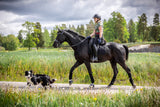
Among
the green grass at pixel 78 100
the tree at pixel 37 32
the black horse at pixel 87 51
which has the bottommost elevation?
the green grass at pixel 78 100

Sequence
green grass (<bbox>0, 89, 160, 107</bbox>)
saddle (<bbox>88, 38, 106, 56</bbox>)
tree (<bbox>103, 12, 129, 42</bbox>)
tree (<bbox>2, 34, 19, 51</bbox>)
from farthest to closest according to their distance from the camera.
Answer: tree (<bbox>103, 12, 129, 42</bbox>), tree (<bbox>2, 34, 19, 51</bbox>), saddle (<bbox>88, 38, 106, 56</bbox>), green grass (<bbox>0, 89, 160, 107</bbox>)

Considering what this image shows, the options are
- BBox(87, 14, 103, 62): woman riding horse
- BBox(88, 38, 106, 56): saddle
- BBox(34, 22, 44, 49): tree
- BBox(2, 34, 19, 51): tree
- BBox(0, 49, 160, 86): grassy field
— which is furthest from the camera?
BBox(34, 22, 44, 49): tree

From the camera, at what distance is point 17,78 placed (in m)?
7.46

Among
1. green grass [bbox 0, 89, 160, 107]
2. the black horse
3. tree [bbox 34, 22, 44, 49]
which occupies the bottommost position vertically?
green grass [bbox 0, 89, 160, 107]

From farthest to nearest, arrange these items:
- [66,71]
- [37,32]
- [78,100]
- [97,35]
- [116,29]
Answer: [116,29]
[37,32]
[66,71]
[97,35]
[78,100]

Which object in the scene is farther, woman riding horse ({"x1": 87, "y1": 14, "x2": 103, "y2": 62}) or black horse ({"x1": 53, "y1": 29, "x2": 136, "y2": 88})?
black horse ({"x1": 53, "y1": 29, "x2": 136, "y2": 88})

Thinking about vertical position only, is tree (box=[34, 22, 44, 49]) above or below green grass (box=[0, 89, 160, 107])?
above

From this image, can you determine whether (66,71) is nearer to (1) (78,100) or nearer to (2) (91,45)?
(2) (91,45)

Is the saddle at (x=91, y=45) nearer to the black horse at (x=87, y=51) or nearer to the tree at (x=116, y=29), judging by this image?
the black horse at (x=87, y=51)

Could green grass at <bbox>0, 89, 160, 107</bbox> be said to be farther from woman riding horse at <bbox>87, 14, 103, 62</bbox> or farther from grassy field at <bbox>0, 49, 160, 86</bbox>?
grassy field at <bbox>0, 49, 160, 86</bbox>

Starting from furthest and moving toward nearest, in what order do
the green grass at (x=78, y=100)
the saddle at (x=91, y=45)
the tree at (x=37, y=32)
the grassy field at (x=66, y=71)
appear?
the tree at (x=37, y=32) < the grassy field at (x=66, y=71) < the saddle at (x=91, y=45) < the green grass at (x=78, y=100)

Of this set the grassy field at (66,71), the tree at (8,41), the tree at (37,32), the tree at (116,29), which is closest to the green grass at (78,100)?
the grassy field at (66,71)

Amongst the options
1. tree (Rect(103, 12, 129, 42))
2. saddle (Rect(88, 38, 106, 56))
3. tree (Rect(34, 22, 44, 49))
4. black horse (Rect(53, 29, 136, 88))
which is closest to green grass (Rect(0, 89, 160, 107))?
black horse (Rect(53, 29, 136, 88))

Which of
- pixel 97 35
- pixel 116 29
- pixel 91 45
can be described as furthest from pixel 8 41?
pixel 116 29
